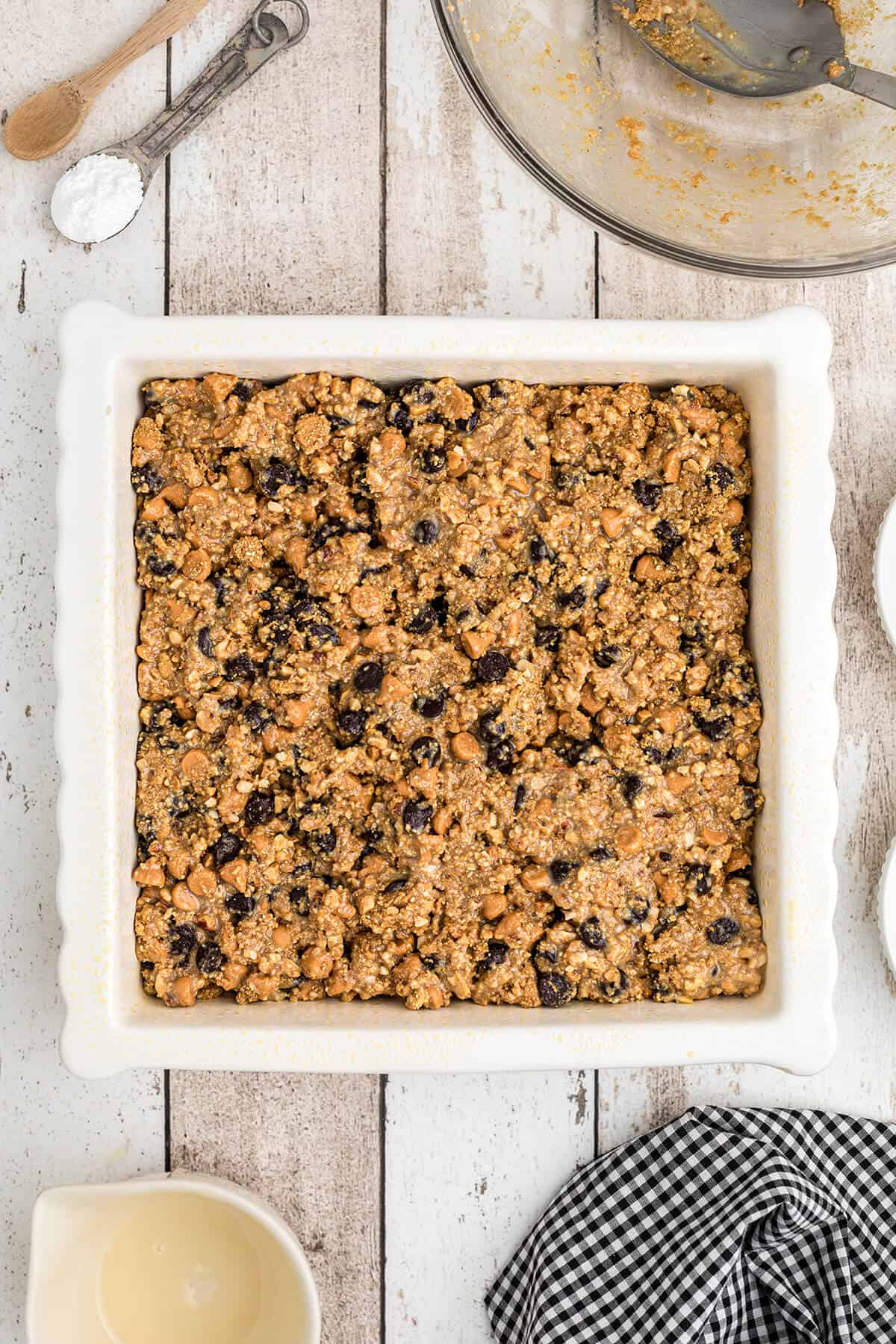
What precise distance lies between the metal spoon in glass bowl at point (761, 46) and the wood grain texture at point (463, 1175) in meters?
1.28

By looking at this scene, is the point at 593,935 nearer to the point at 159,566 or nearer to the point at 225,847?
the point at 225,847

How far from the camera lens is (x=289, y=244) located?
63.8 inches

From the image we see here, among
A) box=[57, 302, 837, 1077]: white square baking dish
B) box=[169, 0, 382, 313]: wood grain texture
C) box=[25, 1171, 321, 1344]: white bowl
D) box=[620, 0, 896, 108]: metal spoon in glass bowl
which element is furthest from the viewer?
box=[169, 0, 382, 313]: wood grain texture

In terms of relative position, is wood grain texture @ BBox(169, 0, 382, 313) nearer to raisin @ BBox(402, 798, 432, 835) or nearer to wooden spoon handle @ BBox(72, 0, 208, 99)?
wooden spoon handle @ BBox(72, 0, 208, 99)

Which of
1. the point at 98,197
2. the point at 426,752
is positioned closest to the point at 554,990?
the point at 426,752

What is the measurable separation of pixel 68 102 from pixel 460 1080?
4.78ft

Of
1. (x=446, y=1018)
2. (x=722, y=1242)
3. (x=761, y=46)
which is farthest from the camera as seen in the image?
(x=722, y=1242)

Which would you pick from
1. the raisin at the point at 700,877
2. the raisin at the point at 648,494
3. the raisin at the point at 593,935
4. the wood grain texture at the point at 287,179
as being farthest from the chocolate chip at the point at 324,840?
the wood grain texture at the point at 287,179

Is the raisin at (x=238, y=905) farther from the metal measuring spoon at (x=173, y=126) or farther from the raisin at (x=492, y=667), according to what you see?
the metal measuring spoon at (x=173, y=126)

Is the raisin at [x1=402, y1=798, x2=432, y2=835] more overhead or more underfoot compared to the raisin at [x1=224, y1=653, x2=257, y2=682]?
more underfoot

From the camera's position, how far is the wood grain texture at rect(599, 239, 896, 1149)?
5.42ft

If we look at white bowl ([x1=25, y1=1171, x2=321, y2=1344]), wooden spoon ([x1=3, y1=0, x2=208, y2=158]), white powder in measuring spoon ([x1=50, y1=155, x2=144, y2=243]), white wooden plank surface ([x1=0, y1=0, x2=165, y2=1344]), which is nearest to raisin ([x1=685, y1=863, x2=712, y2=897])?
white bowl ([x1=25, y1=1171, x2=321, y2=1344])

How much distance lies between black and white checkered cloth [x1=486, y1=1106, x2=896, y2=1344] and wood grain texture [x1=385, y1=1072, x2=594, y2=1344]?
0.04m

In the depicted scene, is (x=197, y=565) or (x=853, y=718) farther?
(x=853, y=718)
